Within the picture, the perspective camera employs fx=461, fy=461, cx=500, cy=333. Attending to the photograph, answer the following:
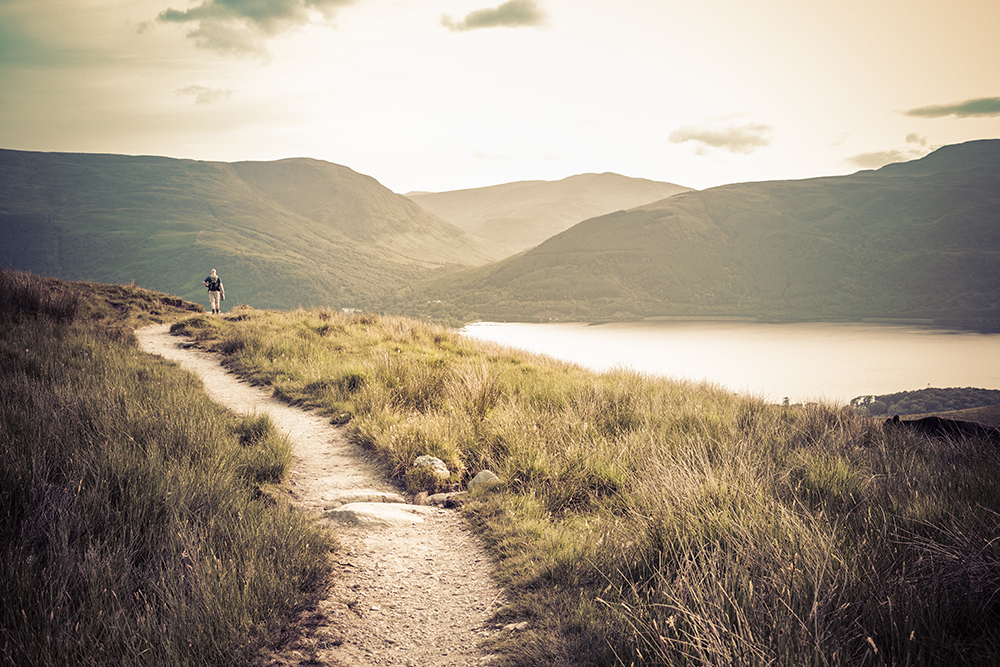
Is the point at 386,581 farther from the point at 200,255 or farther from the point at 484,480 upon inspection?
the point at 200,255

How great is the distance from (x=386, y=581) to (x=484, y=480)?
197cm

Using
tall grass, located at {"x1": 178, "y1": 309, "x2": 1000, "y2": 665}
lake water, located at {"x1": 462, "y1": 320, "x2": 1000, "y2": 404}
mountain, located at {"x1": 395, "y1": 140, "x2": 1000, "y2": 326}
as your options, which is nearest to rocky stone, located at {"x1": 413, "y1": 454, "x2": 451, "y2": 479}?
tall grass, located at {"x1": 178, "y1": 309, "x2": 1000, "y2": 665}

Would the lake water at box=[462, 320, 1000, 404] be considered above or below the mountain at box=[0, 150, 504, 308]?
below

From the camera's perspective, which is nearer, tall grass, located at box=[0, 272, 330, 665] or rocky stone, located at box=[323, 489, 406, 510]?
tall grass, located at box=[0, 272, 330, 665]

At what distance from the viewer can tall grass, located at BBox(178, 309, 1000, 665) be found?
2338 mm

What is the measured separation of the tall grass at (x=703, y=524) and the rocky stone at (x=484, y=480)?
0.19 meters

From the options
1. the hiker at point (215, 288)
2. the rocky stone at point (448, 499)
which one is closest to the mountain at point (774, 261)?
the hiker at point (215, 288)

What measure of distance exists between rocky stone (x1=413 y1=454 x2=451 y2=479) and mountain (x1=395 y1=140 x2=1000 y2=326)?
7533 centimetres

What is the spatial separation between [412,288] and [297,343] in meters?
113

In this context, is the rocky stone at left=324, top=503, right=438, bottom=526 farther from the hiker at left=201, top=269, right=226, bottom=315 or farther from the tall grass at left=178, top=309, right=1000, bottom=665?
the hiker at left=201, top=269, right=226, bottom=315

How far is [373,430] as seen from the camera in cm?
691

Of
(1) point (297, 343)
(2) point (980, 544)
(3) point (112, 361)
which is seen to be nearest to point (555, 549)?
(2) point (980, 544)

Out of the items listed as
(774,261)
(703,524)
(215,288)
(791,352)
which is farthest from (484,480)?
(774,261)

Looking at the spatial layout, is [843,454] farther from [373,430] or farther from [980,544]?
[373,430]
